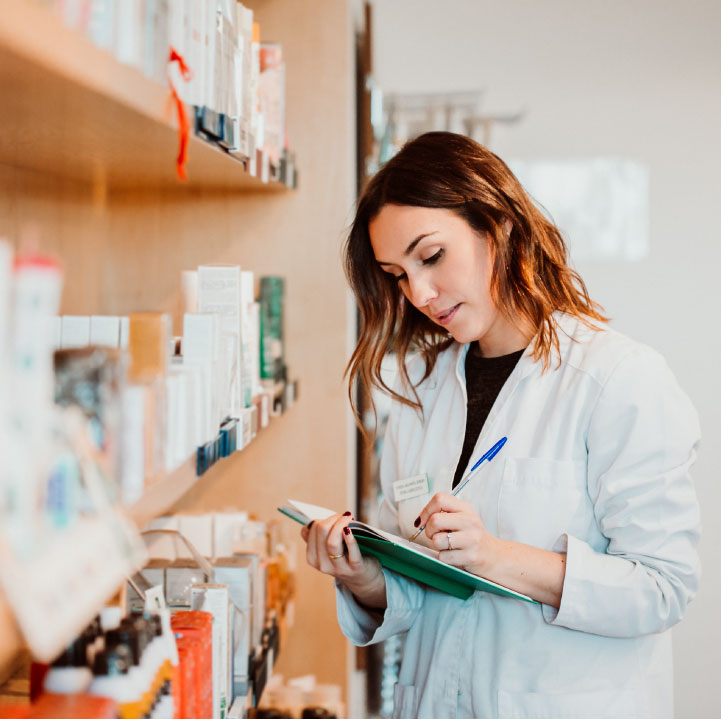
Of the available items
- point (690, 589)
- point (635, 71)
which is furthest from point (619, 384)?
point (635, 71)

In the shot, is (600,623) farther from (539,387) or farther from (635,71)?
(635,71)

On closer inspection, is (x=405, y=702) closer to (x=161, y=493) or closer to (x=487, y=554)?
(x=487, y=554)

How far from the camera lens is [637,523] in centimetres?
135

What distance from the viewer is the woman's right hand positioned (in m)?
1.46

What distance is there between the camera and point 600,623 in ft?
4.50

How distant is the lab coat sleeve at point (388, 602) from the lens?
1.62 meters

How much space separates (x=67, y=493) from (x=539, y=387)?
1.07m

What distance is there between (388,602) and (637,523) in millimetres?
546

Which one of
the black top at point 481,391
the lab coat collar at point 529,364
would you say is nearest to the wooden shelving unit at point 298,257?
the black top at point 481,391

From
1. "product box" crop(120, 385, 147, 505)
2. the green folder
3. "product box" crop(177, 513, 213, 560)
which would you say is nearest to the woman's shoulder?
the green folder

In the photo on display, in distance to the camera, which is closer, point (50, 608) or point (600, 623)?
point (50, 608)

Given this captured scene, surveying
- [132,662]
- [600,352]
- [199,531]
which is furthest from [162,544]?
[600,352]

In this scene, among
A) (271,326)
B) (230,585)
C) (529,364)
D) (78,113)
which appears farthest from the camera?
(271,326)

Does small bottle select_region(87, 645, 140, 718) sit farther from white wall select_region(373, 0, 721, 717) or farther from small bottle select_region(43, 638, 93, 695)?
white wall select_region(373, 0, 721, 717)
